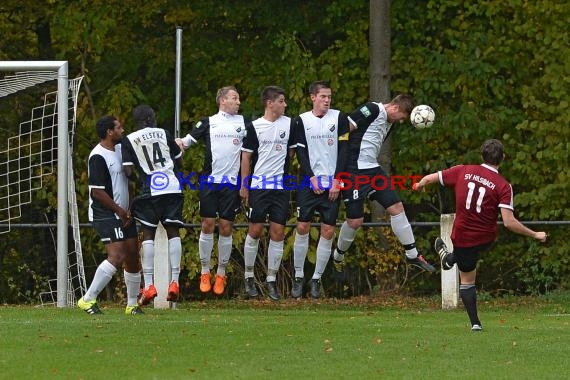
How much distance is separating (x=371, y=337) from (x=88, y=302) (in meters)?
3.71

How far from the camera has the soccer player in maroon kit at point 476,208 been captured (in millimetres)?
11953

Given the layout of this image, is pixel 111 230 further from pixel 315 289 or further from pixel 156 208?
pixel 315 289

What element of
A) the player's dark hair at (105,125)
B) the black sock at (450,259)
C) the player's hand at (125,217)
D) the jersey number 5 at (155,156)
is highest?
the player's dark hair at (105,125)

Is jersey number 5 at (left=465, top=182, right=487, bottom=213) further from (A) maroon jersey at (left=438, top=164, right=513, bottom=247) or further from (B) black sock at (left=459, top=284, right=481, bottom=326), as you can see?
(B) black sock at (left=459, top=284, right=481, bottom=326)

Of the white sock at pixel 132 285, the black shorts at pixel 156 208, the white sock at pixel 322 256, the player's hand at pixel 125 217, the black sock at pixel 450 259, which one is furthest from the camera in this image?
the white sock at pixel 322 256

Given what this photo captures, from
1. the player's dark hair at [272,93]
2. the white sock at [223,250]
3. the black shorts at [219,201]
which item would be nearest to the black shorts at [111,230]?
the black shorts at [219,201]

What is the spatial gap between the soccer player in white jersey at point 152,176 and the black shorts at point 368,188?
2185 mm

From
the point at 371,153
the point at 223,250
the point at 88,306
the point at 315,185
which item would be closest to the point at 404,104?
the point at 371,153

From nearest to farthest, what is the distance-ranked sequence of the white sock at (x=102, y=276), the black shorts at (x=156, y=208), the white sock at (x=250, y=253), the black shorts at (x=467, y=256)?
the black shorts at (x=467, y=256), the white sock at (x=102, y=276), the black shorts at (x=156, y=208), the white sock at (x=250, y=253)

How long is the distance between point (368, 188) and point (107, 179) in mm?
3238

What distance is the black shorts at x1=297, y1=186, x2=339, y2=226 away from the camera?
15.6m

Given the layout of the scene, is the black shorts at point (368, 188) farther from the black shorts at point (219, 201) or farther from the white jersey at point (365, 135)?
the black shorts at point (219, 201)

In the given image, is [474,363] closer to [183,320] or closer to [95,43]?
[183,320]

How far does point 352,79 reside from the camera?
21828 mm
